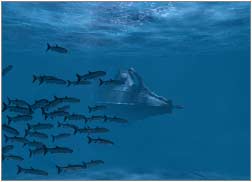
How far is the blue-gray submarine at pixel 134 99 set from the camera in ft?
82.0

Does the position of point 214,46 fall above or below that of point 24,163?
above

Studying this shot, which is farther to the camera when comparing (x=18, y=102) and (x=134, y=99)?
(x=134, y=99)

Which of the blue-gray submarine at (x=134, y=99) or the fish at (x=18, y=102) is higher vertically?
the blue-gray submarine at (x=134, y=99)

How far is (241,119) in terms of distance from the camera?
12638cm

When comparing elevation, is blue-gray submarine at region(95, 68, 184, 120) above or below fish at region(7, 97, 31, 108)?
above

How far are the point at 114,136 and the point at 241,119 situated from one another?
6979 cm

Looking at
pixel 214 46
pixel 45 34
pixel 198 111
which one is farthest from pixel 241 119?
pixel 45 34

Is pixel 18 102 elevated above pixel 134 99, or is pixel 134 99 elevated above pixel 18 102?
pixel 134 99

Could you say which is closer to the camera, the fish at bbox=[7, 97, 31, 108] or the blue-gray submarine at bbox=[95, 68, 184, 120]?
the fish at bbox=[7, 97, 31, 108]

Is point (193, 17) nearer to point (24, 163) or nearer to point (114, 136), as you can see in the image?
point (24, 163)

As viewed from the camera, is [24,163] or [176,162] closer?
[24,163]

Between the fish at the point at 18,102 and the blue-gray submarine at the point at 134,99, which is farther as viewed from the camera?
the blue-gray submarine at the point at 134,99

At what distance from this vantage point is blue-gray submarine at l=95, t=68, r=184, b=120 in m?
25.0

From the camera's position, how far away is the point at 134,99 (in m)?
25.2
